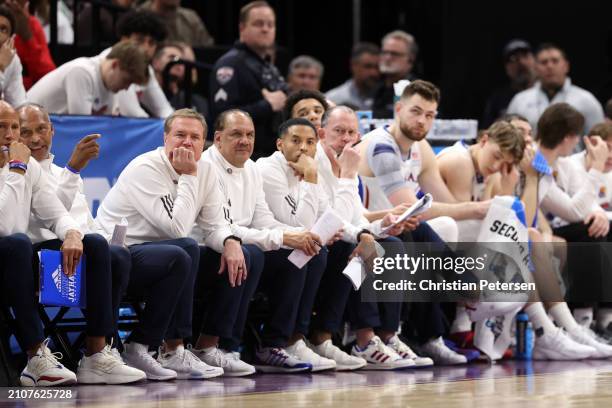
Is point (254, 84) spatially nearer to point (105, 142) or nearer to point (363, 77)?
point (105, 142)

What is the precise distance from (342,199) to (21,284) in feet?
8.10

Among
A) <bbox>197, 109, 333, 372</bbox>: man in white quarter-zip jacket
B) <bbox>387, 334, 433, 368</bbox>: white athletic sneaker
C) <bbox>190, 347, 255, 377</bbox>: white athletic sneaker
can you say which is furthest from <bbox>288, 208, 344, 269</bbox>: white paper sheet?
<bbox>387, 334, 433, 368</bbox>: white athletic sneaker

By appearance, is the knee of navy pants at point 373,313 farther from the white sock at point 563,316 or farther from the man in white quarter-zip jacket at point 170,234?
Answer: the white sock at point 563,316

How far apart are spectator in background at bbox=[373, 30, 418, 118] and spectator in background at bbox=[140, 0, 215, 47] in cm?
175

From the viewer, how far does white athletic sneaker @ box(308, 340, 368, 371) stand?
26.7 feet

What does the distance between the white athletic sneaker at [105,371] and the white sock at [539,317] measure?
348 cm

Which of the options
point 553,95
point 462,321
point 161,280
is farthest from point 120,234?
point 553,95

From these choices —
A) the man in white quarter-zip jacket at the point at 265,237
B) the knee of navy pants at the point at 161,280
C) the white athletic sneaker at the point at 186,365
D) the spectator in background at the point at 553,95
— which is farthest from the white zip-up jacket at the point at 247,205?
the spectator in background at the point at 553,95

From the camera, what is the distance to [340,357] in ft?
26.7

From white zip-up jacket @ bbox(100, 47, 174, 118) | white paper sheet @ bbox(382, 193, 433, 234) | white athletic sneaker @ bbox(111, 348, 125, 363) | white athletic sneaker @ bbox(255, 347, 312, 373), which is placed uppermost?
white zip-up jacket @ bbox(100, 47, 174, 118)

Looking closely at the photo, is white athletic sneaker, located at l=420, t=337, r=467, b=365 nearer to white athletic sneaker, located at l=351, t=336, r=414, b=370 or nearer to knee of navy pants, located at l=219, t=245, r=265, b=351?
white athletic sneaker, located at l=351, t=336, r=414, b=370

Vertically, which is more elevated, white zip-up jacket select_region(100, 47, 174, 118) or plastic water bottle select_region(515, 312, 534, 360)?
white zip-up jacket select_region(100, 47, 174, 118)

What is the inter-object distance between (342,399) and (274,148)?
12.7ft

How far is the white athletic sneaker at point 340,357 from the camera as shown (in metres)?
8.13
